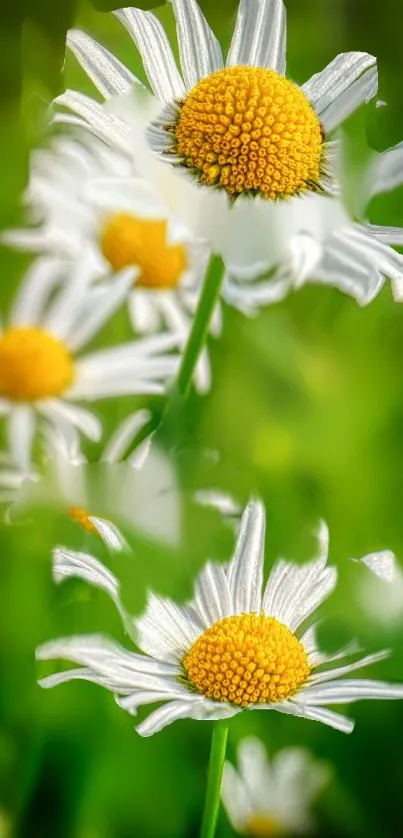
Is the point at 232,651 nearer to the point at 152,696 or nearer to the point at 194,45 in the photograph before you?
the point at 152,696

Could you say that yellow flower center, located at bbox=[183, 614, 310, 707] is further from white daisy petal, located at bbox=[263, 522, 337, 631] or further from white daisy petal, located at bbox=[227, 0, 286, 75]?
white daisy petal, located at bbox=[227, 0, 286, 75]

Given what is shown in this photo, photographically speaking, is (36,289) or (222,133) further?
(36,289)

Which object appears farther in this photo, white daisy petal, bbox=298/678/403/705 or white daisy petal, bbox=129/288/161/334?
white daisy petal, bbox=129/288/161/334

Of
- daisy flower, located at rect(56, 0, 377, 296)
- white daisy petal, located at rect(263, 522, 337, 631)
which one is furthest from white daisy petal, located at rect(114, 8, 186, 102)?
white daisy petal, located at rect(263, 522, 337, 631)

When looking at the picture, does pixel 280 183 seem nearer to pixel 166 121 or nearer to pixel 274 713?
pixel 166 121

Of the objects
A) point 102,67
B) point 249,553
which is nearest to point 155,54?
point 102,67

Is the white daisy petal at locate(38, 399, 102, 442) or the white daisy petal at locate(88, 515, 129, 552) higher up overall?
the white daisy petal at locate(88, 515, 129, 552)

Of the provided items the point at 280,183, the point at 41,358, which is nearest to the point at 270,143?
the point at 280,183
